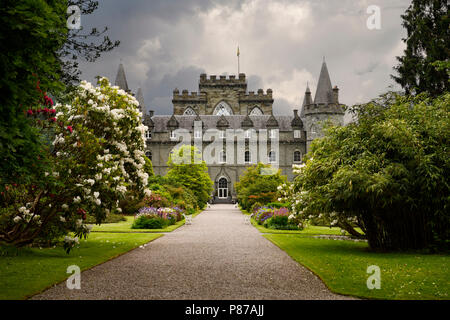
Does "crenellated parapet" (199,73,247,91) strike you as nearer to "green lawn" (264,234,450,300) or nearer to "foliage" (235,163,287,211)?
"foliage" (235,163,287,211)

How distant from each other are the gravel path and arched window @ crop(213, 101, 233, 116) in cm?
4752

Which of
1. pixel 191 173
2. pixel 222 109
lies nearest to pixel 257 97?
pixel 222 109

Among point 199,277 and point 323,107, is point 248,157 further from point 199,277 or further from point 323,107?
point 199,277

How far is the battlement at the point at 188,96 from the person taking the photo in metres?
57.5

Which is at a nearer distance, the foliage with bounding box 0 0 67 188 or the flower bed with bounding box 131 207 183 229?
the foliage with bounding box 0 0 67 188

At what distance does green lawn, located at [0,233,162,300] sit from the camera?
6188mm

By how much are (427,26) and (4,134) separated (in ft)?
95.2

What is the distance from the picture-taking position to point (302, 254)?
10.0 m

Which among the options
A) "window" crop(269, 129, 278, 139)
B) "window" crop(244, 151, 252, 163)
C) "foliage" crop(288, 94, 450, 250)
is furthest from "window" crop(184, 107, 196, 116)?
"foliage" crop(288, 94, 450, 250)

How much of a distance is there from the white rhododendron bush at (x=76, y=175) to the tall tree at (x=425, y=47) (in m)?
21.4

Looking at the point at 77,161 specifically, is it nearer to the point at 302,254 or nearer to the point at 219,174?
the point at 302,254

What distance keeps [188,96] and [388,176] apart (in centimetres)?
5050

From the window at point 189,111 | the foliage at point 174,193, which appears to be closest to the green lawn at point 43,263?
the foliage at point 174,193
